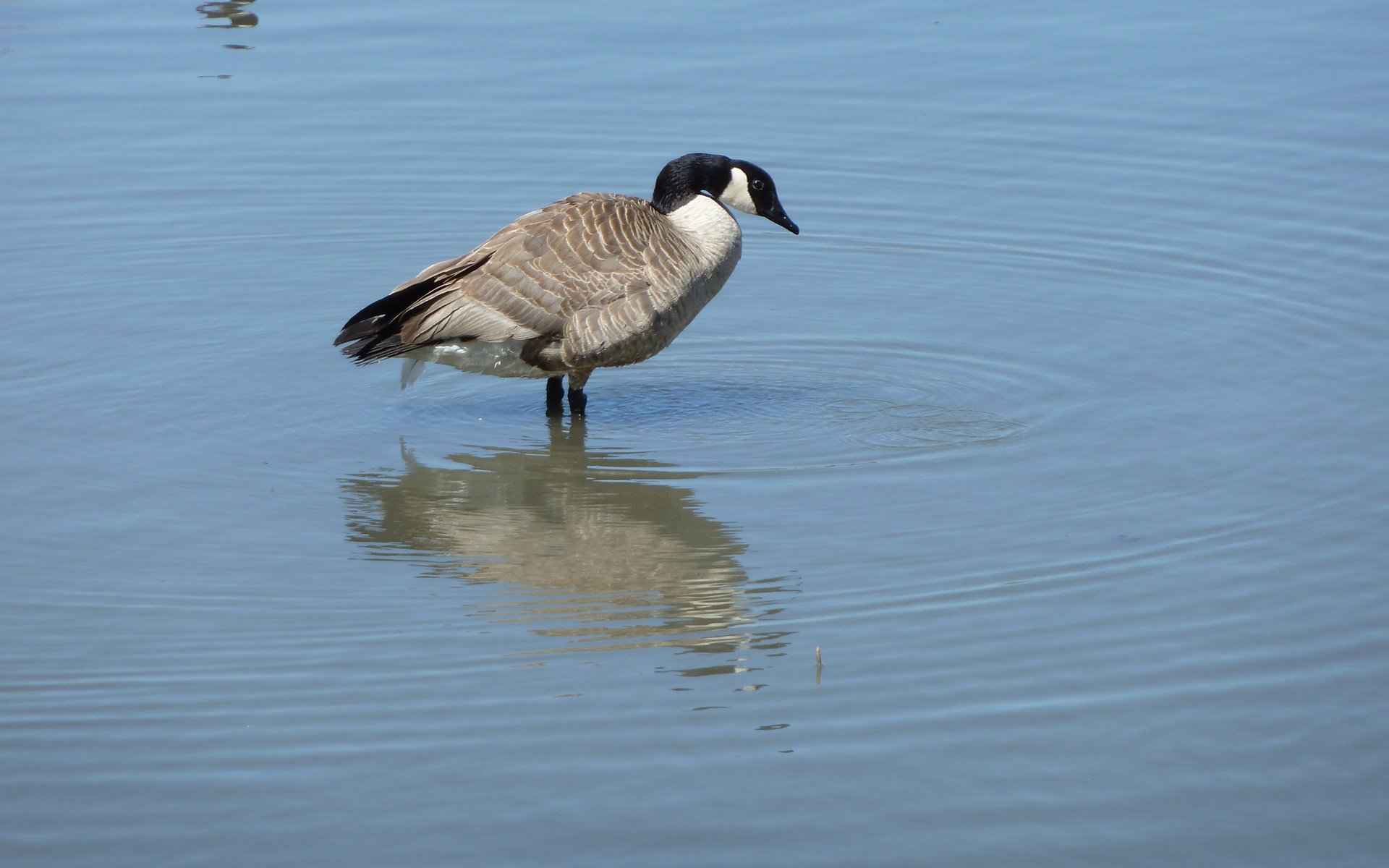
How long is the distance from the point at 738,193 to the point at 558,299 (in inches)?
58.7

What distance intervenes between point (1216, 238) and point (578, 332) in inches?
187

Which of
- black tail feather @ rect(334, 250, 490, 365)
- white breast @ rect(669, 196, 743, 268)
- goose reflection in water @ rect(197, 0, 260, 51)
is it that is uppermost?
goose reflection in water @ rect(197, 0, 260, 51)

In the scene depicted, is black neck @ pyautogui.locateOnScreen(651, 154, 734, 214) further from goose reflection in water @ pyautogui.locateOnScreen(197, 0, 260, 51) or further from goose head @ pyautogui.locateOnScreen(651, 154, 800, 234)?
goose reflection in water @ pyautogui.locateOnScreen(197, 0, 260, 51)

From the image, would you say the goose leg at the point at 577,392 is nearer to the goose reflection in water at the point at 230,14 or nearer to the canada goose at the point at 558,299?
the canada goose at the point at 558,299

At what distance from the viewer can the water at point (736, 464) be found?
514cm

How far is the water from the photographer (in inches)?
202

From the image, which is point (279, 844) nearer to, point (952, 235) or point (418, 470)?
point (418, 470)

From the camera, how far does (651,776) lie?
518 cm

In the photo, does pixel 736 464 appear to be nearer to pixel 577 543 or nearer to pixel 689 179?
pixel 577 543

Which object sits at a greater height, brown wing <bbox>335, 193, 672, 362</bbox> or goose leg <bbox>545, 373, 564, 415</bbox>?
Answer: brown wing <bbox>335, 193, 672, 362</bbox>

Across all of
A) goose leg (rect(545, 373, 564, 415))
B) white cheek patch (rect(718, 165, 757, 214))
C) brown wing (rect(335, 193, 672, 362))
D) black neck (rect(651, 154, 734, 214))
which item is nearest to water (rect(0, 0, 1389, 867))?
goose leg (rect(545, 373, 564, 415))

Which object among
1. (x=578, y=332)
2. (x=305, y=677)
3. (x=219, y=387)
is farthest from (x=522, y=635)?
(x=219, y=387)

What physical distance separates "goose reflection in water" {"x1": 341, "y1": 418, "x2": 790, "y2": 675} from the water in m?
0.03

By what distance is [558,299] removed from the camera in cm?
908
